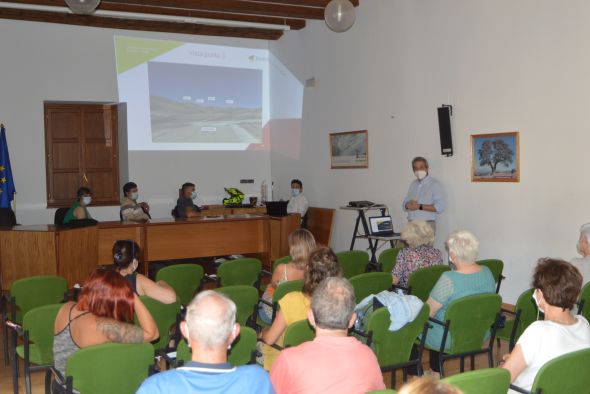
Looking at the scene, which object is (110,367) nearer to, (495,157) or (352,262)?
(352,262)

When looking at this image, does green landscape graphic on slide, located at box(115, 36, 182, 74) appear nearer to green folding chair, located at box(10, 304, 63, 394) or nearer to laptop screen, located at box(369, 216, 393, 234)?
laptop screen, located at box(369, 216, 393, 234)

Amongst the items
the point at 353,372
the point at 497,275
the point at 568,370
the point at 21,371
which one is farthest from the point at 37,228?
the point at 568,370

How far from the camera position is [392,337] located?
11.4 feet

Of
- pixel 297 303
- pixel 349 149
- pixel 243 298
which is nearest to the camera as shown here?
pixel 297 303

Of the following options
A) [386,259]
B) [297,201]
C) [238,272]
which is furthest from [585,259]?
[297,201]

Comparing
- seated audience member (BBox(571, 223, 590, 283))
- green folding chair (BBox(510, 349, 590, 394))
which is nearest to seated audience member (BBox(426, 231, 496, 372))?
seated audience member (BBox(571, 223, 590, 283))

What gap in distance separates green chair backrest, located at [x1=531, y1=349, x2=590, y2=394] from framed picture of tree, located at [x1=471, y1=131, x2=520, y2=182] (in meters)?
4.32

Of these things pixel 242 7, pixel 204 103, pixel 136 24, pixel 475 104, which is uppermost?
pixel 136 24

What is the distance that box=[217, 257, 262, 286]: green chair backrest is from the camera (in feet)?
17.7

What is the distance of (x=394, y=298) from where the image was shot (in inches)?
136

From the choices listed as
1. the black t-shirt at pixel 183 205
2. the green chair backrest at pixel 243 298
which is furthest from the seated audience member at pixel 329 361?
the black t-shirt at pixel 183 205

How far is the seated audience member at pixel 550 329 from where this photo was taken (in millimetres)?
2619

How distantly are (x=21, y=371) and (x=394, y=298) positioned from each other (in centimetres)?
300

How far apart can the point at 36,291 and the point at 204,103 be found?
6917 mm
